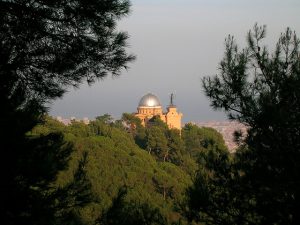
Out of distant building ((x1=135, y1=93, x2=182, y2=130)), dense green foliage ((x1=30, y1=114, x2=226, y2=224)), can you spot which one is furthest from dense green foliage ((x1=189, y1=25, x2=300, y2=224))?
distant building ((x1=135, y1=93, x2=182, y2=130))

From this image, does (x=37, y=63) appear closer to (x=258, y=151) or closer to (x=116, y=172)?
(x=258, y=151)

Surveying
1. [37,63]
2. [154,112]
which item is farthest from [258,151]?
[154,112]

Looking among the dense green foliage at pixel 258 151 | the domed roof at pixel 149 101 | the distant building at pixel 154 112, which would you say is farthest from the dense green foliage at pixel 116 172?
the domed roof at pixel 149 101

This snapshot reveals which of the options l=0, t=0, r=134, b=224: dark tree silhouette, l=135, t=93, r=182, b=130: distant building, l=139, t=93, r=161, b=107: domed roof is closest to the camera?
l=0, t=0, r=134, b=224: dark tree silhouette

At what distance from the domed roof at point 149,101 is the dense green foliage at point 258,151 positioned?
75083mm

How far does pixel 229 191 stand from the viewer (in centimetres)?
875

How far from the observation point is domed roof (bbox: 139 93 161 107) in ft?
278

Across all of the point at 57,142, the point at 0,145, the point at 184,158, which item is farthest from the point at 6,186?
the point at 184,158

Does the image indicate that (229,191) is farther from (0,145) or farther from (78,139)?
(78,139)

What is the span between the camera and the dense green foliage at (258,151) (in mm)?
7645

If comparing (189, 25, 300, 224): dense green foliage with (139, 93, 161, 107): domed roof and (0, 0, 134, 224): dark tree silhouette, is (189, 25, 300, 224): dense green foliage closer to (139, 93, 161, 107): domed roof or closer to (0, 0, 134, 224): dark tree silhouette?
(0, 0, 134, 224): dark tree silhouette

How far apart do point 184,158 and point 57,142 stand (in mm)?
50080

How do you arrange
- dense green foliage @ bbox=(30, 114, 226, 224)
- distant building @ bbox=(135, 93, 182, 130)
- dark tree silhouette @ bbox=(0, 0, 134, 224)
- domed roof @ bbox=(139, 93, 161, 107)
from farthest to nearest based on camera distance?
domed roof @ bbox=(139, 93, 161, 107) → distant building @ bbox=(135, 93, 182, 130) → dense green foliage @ bbox=(30, 114, 226, 224) → dark tree silhouette @ bbox=(0, 0, 134, 224)

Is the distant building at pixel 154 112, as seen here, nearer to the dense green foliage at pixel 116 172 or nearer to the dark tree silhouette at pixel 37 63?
the dense green foliage at pixel 116 172
